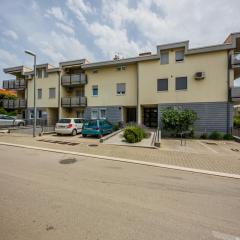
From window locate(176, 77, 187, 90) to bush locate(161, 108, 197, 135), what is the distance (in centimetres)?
278

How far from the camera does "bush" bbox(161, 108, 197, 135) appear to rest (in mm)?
16656

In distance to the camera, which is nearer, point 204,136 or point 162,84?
point 204,136

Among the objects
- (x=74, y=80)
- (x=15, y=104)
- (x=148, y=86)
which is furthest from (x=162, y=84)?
(x=15, y=104)

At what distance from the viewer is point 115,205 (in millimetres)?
4094

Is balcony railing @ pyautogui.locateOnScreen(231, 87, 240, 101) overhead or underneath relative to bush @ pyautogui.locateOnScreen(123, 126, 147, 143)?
overhead

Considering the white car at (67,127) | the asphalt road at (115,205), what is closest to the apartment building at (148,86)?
the white car at (67,127)

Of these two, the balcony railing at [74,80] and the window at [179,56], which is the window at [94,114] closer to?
the balcony railing at [74,80]

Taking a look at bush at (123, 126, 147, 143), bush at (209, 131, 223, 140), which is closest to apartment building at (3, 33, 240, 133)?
bush at (209, 131, 223, 140)

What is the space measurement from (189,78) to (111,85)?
30.1 ft

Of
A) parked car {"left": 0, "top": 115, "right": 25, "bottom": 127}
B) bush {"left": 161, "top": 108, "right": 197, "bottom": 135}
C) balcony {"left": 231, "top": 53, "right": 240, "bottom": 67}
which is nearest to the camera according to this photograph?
balcony {"left": 231, "top": 53, "right": 240, "bottom": 67}

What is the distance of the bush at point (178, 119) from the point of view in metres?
16.7

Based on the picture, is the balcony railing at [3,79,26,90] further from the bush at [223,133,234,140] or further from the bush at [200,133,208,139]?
the bush at [223,133,234,140]

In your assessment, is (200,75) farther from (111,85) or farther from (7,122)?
(7,122)

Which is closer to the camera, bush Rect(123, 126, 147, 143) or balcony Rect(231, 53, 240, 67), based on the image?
bush Rect(123, 126, 147, 143)
